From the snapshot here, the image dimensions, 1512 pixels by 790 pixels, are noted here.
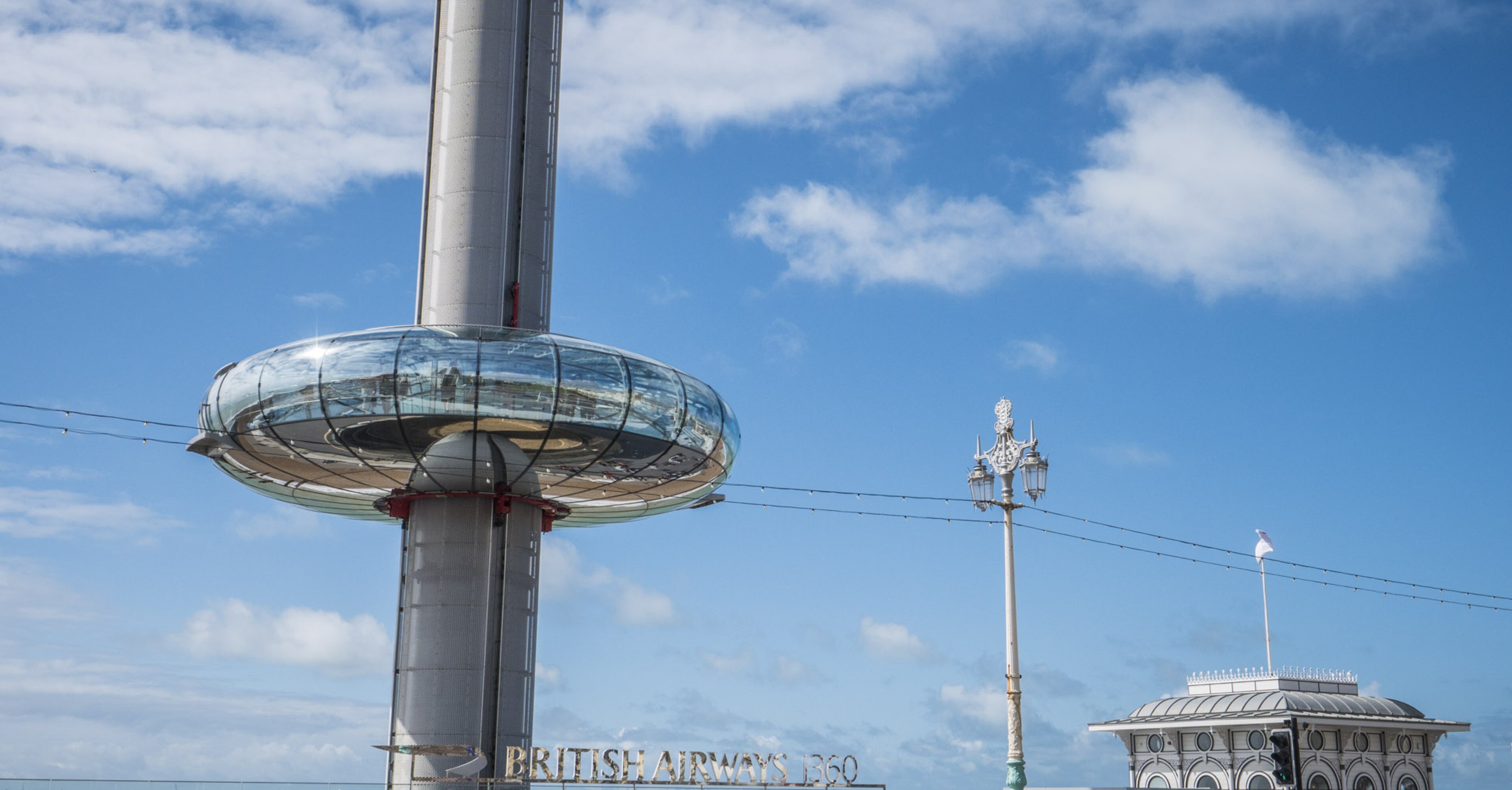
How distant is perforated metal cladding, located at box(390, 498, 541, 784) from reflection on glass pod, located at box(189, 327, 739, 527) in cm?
107

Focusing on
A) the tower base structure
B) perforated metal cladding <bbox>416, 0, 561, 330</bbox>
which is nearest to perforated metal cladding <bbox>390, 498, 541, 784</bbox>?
the tower base structure

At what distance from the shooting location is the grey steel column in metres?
31.7

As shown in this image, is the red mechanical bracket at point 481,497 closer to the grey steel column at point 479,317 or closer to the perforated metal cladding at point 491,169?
the grey steel column at point 479,317

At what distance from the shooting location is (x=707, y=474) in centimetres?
3412

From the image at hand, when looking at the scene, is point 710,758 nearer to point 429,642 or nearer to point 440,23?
point 429,642

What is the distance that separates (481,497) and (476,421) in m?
3.82

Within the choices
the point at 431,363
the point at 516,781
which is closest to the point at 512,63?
the point at 431,363

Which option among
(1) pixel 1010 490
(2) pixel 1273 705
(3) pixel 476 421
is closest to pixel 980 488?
(1) pixel 1010 490

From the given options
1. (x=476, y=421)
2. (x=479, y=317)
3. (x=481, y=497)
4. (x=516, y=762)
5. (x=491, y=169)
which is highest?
(x=491, y=169)

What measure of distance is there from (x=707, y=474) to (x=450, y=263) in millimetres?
7719

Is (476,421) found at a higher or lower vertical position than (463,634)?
higher

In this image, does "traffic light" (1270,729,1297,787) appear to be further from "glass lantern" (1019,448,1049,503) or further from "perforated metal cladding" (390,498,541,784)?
"perforated metal cladding" (390,498,541,784)

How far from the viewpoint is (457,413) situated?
29266 mm

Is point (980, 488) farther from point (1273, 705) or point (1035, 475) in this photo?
point (1273, 705)
